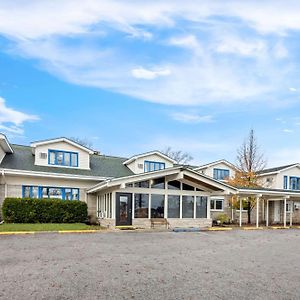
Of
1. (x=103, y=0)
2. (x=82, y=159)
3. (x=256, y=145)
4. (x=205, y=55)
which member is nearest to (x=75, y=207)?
(x=82, y=159)

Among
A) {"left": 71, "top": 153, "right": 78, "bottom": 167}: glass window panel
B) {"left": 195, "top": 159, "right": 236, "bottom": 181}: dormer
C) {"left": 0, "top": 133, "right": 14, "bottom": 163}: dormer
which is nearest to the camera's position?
{"left": 0, "top": 133, "right": 14, "bottom": 163}: dormer

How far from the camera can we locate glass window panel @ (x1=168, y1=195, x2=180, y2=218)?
2067 centimetres

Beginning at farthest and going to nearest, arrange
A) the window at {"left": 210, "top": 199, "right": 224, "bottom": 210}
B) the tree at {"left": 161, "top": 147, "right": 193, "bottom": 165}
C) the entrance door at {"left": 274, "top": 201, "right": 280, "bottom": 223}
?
the tree at {"left": 161, "top": 147, "right": 193, "bottom": 165} → the entrance door at {"left": 274, "top": 201, "right": 280, "bottom": 223} → the window at {"left": 210, "top": 199, "right": 224, "bottom": 210}

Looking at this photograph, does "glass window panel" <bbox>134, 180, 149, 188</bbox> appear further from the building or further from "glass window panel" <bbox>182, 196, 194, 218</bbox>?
"glass window panel" <bbox>182, 196, 194, 218</bbox>

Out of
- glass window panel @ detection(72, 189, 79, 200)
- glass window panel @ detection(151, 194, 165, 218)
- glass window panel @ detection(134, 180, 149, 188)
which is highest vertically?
glass window panel @ detection(134, 180, 149, 188)

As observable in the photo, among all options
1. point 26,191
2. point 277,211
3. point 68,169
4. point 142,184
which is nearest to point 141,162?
point 142,184

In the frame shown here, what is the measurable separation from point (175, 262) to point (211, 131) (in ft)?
53.9

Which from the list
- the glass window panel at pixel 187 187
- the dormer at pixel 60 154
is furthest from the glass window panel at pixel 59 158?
the glass window panel at pixel 187 187

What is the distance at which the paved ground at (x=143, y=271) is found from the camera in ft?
19.4

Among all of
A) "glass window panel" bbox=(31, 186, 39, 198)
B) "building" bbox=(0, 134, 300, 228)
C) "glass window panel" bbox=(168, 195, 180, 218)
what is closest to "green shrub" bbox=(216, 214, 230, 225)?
"building" bbox=(0, 134, 300, 228)

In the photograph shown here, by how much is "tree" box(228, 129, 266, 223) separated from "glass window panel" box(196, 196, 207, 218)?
21.9ft

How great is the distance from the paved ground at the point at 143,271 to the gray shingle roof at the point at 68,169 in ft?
31.4

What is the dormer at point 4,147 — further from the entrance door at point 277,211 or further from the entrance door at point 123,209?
the entrance door at point 277,211

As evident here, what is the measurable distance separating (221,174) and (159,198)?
11.0 metres
